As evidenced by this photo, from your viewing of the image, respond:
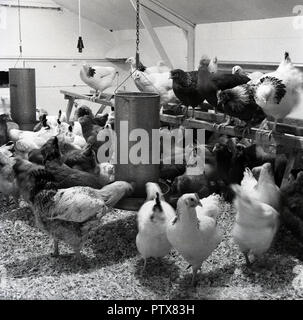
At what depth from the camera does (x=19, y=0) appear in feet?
28.5

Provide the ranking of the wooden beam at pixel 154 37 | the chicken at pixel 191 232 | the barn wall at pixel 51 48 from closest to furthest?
the chicken at pixel 191 232 → the wooden beam at pixel 154 37 → the barn wall at pixel 51 48

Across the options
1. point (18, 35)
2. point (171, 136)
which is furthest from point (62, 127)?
point (18, 35)

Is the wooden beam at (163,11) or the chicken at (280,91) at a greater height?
the wooden beam at (163,11)

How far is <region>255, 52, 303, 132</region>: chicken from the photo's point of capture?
11.5 feet

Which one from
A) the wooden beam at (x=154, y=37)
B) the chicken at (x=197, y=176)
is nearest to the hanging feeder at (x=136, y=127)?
the chicken at (x=197, y=176)

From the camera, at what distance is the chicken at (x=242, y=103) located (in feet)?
12.6

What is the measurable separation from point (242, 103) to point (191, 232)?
163 centimetres

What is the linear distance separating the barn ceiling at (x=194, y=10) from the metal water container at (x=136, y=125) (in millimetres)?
2717

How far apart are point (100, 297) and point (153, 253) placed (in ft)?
1.65

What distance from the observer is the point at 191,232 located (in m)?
2.60

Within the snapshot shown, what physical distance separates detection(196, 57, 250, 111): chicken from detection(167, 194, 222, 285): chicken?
1993mm

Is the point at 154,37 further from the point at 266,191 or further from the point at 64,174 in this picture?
the point at 266,191

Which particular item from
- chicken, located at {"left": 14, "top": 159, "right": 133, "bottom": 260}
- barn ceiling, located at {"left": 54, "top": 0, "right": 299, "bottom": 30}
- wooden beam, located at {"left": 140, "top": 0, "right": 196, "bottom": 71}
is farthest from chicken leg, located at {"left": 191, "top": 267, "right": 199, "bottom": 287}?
wooden beam, located at {"left": 140, "top": 0, "right": 196, "bottom": 71}

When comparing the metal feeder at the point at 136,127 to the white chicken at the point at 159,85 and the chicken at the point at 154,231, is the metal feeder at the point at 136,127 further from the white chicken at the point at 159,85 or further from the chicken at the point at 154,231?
the white chicken at the point at 159,85
